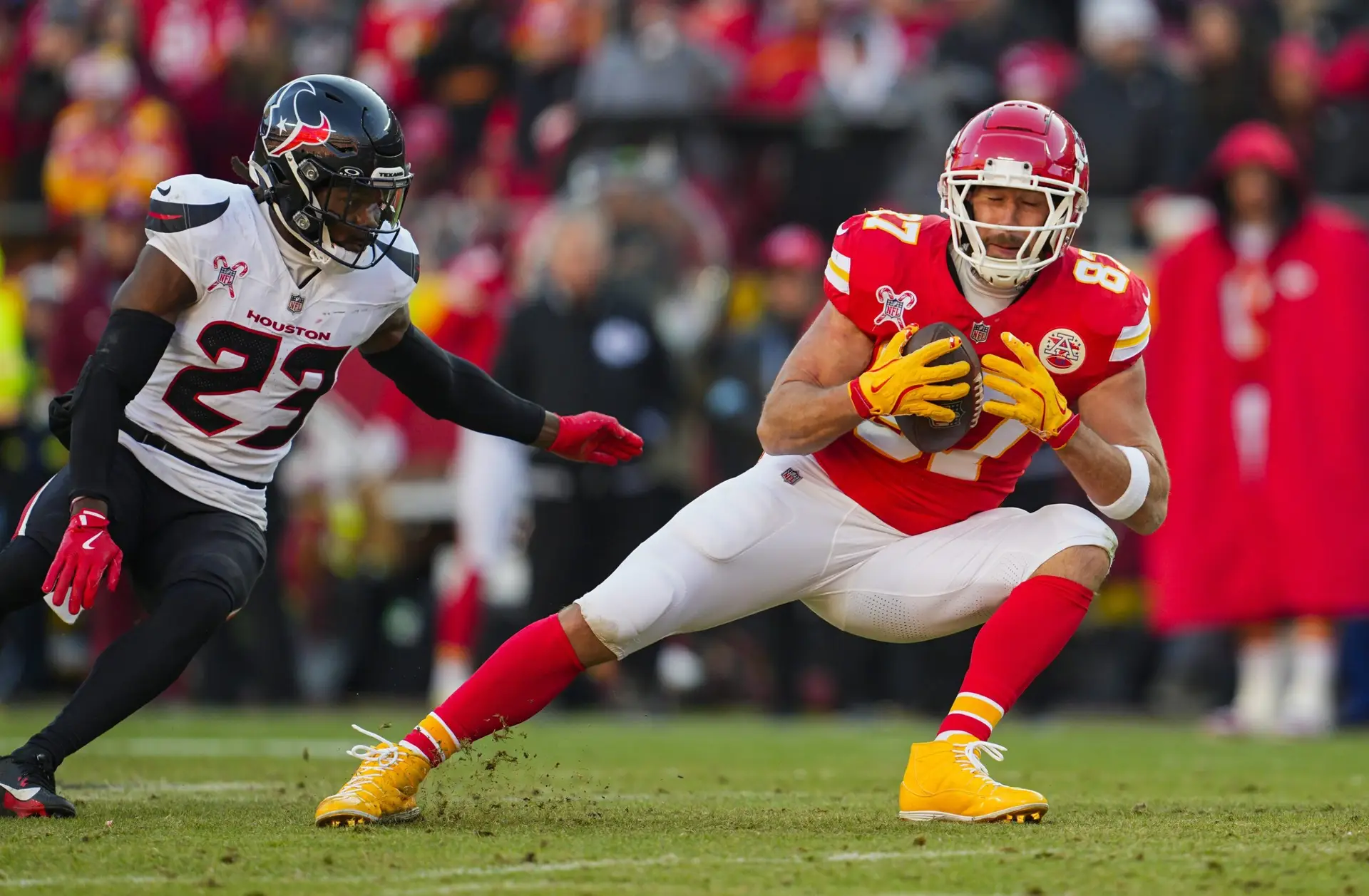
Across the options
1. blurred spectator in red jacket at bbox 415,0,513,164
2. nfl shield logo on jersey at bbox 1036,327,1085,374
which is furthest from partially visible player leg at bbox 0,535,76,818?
blurred spectator in red jacket at bbox 415,0,513,164

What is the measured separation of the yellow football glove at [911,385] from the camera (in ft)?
14.1

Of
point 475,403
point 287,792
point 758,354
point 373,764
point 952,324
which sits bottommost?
point 287,792

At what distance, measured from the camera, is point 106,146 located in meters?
11.8

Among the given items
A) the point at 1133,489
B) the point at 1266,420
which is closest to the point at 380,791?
the point at 1133,489

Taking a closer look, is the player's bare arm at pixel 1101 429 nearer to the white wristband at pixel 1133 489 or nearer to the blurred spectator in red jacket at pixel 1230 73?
the white wristband at pixel 1133 489

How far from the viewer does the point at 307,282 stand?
4793 millimetres

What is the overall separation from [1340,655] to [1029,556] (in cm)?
520

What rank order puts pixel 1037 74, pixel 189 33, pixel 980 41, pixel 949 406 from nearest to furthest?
1. pixel 949 406
2. pixel 1037 74
3. pixel 980 41
4. pixel 189 33

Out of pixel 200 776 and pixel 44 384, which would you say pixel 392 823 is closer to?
pixel 200 776

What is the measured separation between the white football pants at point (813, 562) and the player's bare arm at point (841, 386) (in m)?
0.18

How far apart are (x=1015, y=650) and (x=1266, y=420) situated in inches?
174

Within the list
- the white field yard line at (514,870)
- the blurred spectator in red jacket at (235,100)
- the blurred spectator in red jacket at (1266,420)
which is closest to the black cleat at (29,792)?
the white field yard line at (514,870)

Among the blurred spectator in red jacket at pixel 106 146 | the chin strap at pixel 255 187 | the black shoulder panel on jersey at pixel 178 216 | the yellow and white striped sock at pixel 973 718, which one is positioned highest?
the blurred spectator in red jacket at pixel 106 146

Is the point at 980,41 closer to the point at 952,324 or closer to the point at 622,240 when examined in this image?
the point at 622,240
